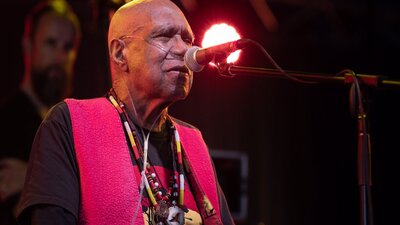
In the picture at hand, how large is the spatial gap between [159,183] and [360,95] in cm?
86

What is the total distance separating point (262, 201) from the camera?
548cm

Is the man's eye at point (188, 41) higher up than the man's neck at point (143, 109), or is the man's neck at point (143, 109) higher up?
the man's eye at point (188, 41)

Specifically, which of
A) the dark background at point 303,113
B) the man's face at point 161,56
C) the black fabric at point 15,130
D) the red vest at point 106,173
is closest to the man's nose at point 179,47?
the man's face at point 161,56

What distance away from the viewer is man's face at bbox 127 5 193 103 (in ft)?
8.17

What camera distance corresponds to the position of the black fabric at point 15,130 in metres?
4.23

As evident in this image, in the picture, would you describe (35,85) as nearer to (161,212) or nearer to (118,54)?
(118,54)

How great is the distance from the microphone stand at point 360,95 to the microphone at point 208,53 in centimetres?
7

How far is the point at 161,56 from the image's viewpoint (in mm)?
2510

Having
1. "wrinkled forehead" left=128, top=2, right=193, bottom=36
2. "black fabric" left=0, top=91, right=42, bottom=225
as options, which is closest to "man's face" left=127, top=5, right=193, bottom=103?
"wrinkled forehead" left=128, top=2, right=193, bottom=36

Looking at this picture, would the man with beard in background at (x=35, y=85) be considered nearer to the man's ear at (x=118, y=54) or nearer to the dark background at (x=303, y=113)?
the dark background at (x=303, y=113)

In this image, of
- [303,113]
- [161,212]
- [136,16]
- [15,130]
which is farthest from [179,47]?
[303,113]

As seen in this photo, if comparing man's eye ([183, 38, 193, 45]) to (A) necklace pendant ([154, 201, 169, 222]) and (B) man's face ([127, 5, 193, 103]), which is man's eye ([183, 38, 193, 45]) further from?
(A) necklace pendant ([154, 201, 169, 222])

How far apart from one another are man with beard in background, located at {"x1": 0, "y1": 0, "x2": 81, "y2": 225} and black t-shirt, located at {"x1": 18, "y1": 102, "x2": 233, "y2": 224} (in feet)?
6.81

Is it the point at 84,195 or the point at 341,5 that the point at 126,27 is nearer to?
the point at 84,195
